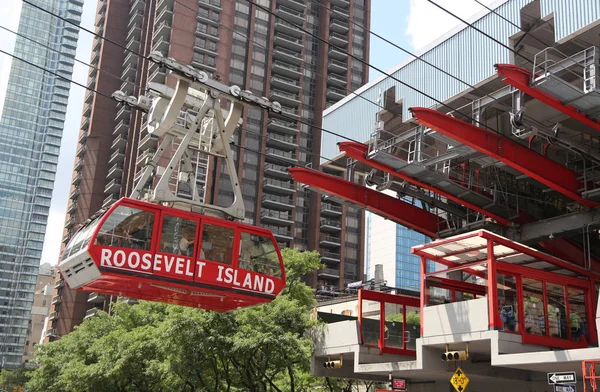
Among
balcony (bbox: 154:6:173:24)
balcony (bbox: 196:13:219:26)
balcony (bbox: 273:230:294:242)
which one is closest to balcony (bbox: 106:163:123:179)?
balcony (bbox: 154:6:173:24)

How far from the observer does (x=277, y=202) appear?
92.8 metres

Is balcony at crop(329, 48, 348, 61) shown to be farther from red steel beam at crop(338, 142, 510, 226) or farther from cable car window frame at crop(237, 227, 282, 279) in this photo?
cable car window frame at crop(237, 227, 282, 279)

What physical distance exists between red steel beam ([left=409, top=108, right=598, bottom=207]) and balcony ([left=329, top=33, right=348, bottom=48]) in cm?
8365

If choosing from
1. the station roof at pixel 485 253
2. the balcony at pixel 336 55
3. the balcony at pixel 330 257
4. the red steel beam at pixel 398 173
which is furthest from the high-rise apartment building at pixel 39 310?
the station roof at pixel 485 253

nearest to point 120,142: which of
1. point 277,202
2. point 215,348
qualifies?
point 277,202

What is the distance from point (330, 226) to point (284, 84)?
22356mm

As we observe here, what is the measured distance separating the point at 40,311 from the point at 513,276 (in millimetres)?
166314

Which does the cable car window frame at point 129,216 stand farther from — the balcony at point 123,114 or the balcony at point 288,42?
the balcony at point 123,114

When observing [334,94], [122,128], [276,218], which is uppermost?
[334,94]

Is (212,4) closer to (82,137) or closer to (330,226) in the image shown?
(82,137)

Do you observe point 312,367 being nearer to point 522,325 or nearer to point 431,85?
point 522,325

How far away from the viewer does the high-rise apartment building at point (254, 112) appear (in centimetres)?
9112

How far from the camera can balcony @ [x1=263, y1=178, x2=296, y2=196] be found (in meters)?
93.2

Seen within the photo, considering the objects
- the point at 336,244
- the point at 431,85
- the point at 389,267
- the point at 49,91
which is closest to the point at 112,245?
the point at 431,85
